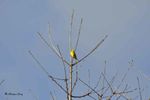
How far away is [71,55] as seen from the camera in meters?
3.80

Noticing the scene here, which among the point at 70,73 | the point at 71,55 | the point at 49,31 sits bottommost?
the point at 70,73

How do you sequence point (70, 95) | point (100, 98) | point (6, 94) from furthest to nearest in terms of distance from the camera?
1. point (6, 94)
2. point (100, 98)
3. point (70, 95)

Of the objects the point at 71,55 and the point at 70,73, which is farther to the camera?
the point at 71,55

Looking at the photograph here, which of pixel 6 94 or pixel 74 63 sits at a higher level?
pixel 6 94

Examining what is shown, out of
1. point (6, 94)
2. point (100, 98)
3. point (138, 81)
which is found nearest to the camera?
point (100, 98)

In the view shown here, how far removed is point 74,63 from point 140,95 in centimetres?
169

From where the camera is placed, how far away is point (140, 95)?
489 centimetres

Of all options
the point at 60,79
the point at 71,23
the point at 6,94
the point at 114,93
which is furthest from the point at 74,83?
the point at 6,94

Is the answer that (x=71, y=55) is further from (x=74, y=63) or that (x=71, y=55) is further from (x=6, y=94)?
(x=6, y=94)

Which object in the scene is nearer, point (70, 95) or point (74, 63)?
point (70, 95)

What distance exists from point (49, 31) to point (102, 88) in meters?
1.44

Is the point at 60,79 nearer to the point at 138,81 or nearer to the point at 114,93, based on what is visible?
the point at 114,93

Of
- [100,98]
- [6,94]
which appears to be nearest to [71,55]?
[100,98]

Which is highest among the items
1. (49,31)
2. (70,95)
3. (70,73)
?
(49,31)
